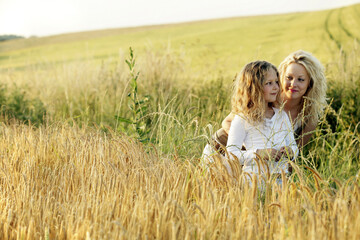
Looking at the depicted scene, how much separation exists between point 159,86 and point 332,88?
6.92ft

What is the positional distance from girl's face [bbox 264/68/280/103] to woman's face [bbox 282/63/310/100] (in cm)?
52

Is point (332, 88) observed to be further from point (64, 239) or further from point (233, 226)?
point (64, 239)

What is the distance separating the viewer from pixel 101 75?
19.2 ft

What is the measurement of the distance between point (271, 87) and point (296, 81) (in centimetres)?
62

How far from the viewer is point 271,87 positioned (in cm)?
277

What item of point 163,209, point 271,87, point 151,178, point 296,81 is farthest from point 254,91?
point 163,209

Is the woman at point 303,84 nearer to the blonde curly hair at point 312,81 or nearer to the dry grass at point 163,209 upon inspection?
the blonde curly hair at point 312,81

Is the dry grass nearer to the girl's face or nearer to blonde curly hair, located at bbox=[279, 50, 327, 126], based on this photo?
the girl's face

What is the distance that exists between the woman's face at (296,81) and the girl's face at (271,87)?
1.72 feet

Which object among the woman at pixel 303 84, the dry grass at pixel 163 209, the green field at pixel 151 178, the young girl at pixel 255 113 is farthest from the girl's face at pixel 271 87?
the dry grass at pixel 163 209

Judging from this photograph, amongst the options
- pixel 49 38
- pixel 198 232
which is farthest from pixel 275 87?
pixel 49 38

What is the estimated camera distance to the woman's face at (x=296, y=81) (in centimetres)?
328

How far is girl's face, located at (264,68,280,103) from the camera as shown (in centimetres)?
277

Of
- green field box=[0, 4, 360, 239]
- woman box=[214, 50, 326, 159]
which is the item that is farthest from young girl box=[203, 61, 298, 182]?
woman box=[214, 50, 326, 159]
